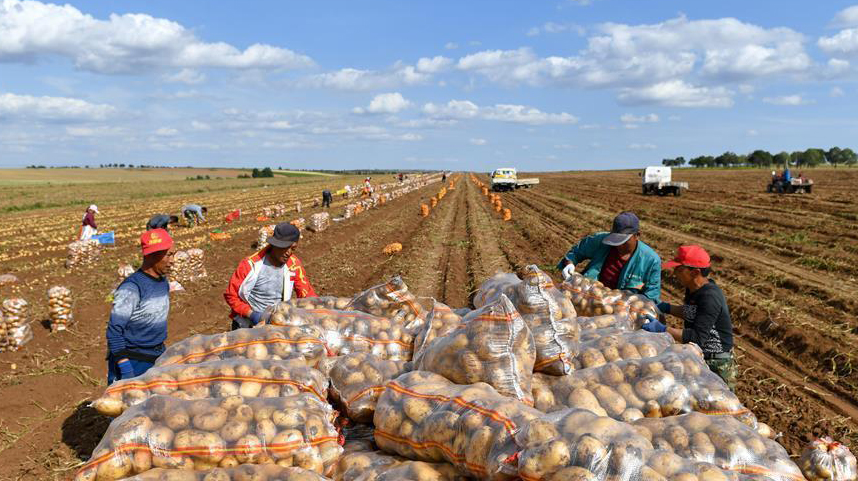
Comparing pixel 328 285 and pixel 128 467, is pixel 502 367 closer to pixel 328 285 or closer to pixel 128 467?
pixel 128 467

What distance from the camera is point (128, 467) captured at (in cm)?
250

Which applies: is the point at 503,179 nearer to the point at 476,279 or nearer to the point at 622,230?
the point at 476,279

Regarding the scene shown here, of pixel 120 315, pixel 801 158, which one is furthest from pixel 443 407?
pixel 801 158

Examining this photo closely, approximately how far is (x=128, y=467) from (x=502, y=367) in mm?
1856

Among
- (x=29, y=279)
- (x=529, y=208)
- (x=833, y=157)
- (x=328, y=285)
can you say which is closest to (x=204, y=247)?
(x=29, y=279)

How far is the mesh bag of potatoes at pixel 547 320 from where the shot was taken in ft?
10.6

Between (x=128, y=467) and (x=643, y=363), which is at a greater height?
(x=643, y=363)

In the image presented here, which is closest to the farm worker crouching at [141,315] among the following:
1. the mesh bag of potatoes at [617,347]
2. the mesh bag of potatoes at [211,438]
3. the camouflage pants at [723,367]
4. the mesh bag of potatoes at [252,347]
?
the mesh bag of potatoes at [252,347]

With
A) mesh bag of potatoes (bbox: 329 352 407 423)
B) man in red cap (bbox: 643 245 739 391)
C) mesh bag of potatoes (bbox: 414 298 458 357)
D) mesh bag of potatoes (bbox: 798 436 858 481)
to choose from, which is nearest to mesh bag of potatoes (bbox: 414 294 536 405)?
mesh bag of potatoes (bbox: 329 352 407 423)

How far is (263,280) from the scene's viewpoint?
15.4ft

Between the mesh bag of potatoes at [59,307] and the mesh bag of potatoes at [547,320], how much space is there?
7870 millimetres

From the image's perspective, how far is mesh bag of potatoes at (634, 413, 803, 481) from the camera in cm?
247

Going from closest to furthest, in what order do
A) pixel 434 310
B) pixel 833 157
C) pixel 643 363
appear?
pixel 643 363 → pixel 434 310 → pixel 833 157

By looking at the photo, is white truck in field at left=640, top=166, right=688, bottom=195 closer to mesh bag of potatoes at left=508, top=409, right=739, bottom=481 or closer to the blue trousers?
the blue trousers
